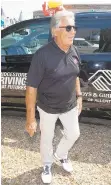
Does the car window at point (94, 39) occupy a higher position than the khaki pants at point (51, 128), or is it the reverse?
the car window at point (94, 39)

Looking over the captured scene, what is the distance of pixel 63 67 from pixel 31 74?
0.97 ft

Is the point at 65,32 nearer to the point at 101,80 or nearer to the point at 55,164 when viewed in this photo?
the point at 55,164

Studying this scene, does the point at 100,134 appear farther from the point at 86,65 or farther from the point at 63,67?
the point at 63,67

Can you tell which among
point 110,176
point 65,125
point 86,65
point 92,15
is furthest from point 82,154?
point 92,15

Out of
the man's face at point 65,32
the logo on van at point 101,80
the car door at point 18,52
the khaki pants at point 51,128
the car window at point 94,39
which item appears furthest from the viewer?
the car door at point 18,52

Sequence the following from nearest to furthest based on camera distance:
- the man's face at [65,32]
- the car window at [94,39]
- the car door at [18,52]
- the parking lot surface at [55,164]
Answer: the man's face at [65,32], the parking lot surface at [55,164], the car window at [94,39], the car door at [18,52]

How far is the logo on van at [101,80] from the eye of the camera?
15.1 ft

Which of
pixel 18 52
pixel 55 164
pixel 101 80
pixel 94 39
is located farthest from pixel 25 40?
pixel 55 164

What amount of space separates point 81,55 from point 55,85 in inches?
69.9

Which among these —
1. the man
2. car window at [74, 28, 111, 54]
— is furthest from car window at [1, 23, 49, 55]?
the man

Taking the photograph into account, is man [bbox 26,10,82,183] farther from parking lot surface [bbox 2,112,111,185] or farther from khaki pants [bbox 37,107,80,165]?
parking lot surface [bbox 2,112,111,185]

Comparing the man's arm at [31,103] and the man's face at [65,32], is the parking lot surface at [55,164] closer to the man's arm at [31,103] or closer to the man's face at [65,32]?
the man's arm at [31,103]

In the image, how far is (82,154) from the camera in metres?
4.16

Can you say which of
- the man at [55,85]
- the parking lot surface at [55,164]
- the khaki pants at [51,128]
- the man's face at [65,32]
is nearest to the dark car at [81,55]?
the parking lot surface at [55,164]
